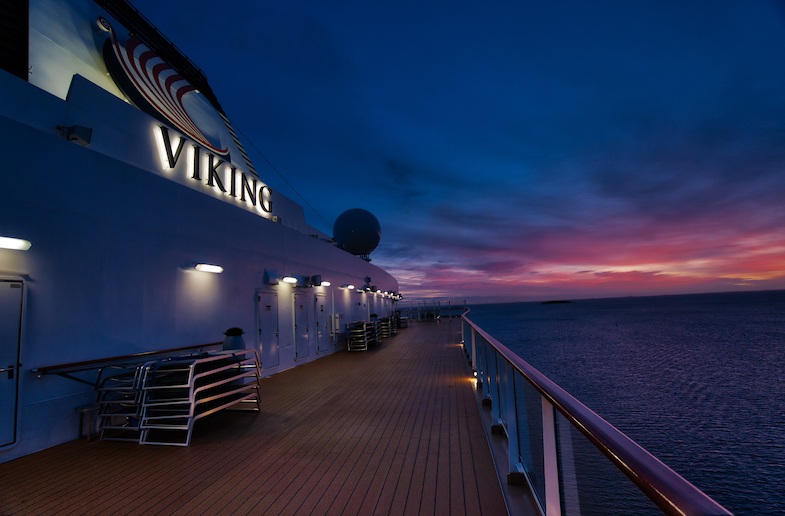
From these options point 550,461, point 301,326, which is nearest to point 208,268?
point 301,326

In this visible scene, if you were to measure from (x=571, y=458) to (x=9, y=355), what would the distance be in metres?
4.71

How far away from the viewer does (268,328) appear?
8242 millimetres

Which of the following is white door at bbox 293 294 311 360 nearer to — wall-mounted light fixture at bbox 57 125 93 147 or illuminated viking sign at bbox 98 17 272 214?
illuminated viking sign at bbox 98 17 272 214

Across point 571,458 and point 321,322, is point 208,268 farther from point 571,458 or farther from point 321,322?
point 571,458

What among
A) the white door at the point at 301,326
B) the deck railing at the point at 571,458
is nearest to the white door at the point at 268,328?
the white door at the point at 301,326

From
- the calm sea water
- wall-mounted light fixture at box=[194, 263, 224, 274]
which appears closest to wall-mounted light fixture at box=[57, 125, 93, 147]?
wall-mounted light fixture at box=[194, 263, 224, 274]

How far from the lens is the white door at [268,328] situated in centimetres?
796

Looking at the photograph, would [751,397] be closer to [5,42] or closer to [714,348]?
[714,348]

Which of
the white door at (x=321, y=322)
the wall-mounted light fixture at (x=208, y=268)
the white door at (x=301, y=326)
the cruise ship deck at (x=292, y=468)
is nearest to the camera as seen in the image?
the cruise ship deck at (x=292, y=468)

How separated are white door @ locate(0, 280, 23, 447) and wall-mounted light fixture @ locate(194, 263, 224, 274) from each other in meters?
2.39

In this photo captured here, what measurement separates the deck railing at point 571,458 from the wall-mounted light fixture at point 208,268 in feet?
15.1

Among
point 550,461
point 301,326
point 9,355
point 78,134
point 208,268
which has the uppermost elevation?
point 78,134

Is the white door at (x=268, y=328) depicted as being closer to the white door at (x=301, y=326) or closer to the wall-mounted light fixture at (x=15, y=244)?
the white door at (x=301, y=326)

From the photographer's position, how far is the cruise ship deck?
280 centimetres
